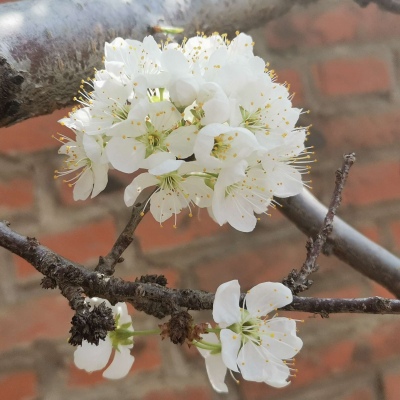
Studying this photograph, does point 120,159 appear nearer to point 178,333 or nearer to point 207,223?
point 178,333

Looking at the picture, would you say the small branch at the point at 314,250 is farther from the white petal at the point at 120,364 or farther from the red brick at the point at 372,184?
the red brick at the point at 372,184

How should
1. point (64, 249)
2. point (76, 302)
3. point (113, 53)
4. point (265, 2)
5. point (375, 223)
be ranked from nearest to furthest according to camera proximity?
point (76, 302) < point (113, 53) < point (265, 2) < point (64, 249) < point (375, 223)

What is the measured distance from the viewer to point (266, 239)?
0.90 metres

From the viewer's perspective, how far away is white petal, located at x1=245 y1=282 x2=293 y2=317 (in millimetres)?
343

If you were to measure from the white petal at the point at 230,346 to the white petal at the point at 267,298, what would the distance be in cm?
2

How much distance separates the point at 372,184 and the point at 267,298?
64 centimetres

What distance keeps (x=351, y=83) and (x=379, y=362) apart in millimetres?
443

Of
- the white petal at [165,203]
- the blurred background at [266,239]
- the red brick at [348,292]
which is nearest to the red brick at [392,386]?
the blurred background at [266,239]

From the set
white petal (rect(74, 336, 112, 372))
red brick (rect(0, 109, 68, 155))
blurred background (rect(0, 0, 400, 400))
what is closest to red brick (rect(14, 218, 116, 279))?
blurred background (rect(0, 0, 400, 400))

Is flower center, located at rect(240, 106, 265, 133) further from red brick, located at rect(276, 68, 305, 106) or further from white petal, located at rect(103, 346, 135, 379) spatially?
red brick, located at rect(276, 68, 305, 106)

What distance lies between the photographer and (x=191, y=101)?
38 cm

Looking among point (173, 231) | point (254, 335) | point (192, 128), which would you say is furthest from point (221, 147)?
point (173, 231)

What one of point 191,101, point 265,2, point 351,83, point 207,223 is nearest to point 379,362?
point 207,223

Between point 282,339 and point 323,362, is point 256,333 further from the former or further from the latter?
point 323,362
